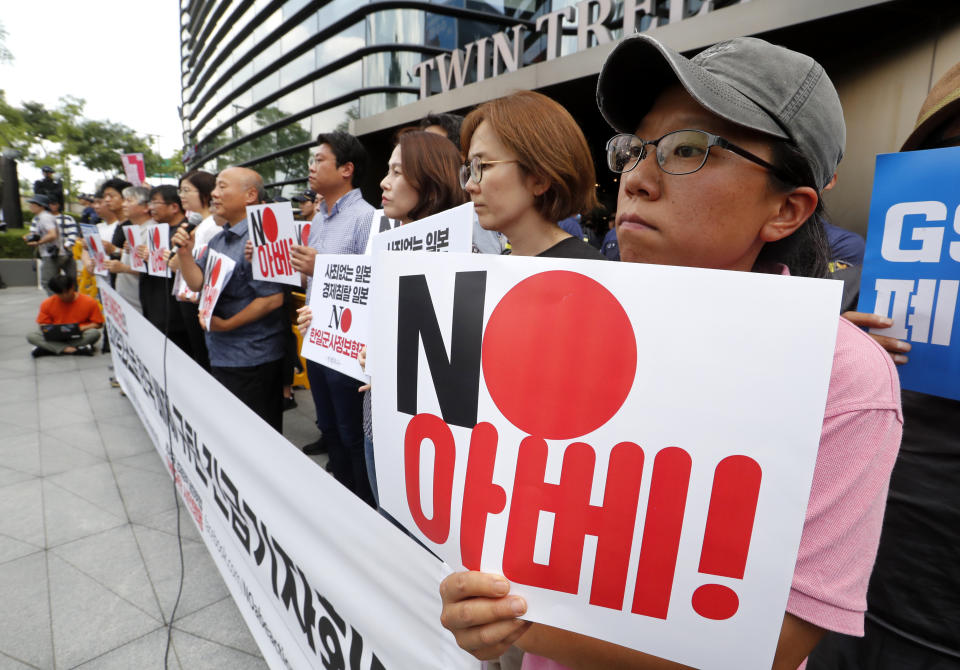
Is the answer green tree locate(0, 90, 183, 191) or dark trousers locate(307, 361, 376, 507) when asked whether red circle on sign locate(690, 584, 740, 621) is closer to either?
dark trousers locate(307, 361, 376, 507)

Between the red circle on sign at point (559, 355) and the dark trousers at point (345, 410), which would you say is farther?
the dark trousers at point (345, 410)

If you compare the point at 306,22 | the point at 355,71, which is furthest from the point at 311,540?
the point at 306,22

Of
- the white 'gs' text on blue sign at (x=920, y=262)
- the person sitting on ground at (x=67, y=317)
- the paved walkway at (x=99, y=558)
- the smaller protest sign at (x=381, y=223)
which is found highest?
the smaller protest sign at (x=381, y=223)

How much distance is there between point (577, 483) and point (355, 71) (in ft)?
79.8

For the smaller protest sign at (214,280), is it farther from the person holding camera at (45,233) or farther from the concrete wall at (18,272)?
the concrete wall at (18,272)

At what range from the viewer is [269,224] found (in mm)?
2598

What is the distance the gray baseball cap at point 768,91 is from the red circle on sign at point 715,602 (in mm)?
614

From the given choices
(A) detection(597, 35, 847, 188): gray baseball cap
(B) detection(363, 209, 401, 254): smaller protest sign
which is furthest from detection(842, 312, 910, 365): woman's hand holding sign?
(B) detection(363, 209, 401, 254): smaller protest sign

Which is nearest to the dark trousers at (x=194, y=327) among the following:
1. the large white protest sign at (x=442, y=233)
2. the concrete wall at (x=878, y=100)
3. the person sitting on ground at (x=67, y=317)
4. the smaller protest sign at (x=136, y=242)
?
the smaller protest sign at (x=136, y=242)

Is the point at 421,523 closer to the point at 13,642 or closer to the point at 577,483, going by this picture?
the point at 577,483

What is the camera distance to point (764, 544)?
548 mm

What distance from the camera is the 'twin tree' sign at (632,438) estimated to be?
0.54 metres

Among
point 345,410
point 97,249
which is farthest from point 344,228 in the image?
point 97,249

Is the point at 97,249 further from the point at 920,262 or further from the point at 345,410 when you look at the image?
the point at 920,262
